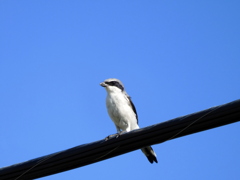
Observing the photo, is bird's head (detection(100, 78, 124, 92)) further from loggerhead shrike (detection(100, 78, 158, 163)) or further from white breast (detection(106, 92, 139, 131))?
white breast (detection(106, 92, 139, 131))

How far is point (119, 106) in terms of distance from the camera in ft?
37.4

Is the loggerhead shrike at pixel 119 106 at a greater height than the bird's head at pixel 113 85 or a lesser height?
lesser

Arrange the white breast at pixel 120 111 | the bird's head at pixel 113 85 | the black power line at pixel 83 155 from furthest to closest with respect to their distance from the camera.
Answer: the bird's head at pixel 113 85 < the white breast at pixel 120 111 < the black power line at pixel 83 155

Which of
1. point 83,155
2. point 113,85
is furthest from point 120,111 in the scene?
point 83,155

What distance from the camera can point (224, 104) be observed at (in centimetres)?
625

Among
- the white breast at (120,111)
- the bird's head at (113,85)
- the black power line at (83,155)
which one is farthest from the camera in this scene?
the bird's head at (113,85)

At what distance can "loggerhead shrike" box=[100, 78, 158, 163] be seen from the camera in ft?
37.4

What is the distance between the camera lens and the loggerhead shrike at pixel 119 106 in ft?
37.4

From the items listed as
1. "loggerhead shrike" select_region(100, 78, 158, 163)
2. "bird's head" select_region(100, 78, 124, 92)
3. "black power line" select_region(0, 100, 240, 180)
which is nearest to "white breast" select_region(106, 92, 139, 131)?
"loggerhead shrike" select_region(100, 78, 158, 163)

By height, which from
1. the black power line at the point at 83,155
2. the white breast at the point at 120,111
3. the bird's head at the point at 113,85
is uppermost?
the bird's head at the point at 113,85

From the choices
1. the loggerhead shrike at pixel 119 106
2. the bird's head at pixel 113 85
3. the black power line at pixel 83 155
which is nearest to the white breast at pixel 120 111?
the loggerhead shrike at pixel 119 106

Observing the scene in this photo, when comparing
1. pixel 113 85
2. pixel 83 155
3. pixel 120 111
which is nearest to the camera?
pixel 83 155

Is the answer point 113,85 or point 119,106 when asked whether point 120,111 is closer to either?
point 119,106

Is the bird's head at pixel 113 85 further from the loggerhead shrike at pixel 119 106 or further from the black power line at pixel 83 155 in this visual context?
the black power line at pixel 83 155
